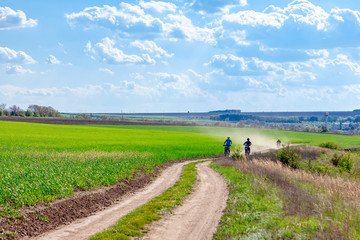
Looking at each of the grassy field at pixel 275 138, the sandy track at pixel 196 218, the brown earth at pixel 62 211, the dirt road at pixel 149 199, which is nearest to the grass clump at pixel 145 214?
the sandy track at pixel 196 218

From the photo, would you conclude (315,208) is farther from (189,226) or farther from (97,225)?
(97,225)

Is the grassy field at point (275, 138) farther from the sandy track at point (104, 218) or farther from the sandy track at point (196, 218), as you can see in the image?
the sandy track at point (196, 218)

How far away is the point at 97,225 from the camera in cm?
1331

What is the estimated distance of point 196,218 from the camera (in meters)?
14.3

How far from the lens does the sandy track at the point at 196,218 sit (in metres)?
12.3

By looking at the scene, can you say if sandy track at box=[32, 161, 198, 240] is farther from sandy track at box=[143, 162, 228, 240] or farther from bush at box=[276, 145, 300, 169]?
bush at box=[276, 145, 300, 169]

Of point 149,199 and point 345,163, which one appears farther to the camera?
point 345,163

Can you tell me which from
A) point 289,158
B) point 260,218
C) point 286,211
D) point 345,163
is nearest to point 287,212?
point 286,211

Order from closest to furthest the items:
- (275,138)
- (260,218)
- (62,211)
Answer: (260,218), (62,211), (275,138)

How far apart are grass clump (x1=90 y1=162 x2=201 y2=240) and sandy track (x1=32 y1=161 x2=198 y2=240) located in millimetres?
531

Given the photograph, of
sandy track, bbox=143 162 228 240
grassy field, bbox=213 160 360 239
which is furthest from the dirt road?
grassy field, bbox=213 160 360 239

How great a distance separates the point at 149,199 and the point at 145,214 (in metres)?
3.79

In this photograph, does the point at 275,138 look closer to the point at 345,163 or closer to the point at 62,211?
the point at 345,163

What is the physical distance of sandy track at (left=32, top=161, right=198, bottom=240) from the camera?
40.3 feet
